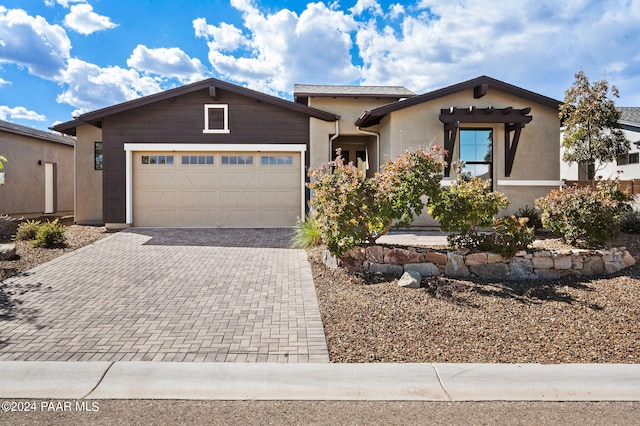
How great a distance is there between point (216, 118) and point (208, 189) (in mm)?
2327

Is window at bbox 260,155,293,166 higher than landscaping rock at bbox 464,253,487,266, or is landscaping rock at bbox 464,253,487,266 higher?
window at bbox 260,155,293,166

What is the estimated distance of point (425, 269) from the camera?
7.08m

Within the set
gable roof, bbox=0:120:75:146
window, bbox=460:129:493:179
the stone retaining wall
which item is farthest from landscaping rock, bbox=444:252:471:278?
gable roof, bbox=0:120:75:146

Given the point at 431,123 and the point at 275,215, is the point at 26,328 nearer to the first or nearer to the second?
the point at 275,215

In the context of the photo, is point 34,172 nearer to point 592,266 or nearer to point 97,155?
point 97,155

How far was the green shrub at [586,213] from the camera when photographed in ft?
23.9

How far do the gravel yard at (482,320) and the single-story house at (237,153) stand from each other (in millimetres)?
6392

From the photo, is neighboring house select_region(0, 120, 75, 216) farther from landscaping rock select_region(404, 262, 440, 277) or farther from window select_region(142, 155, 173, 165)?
landscaping rock select_region(404, 262, 440, 277)

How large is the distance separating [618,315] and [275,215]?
987cm

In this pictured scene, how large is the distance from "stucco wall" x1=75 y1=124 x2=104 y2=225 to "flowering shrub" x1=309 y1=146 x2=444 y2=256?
37.8ft

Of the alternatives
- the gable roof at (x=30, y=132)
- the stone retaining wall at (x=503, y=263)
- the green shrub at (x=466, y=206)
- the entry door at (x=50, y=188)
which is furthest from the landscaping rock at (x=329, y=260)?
the entry door at (x=50, y=188)

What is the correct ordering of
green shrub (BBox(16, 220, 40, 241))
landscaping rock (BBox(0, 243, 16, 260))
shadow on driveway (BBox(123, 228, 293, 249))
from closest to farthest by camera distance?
landscaping rock (BBox(0, 243, 16, 260)), shadow on driveway (BBox(123, 228, 293, 249)), green shrub (BBox(16, 220, 40, 241))

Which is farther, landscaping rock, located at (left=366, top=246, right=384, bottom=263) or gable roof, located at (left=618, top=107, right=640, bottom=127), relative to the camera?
gable roof, located at (left=618, top=107, right=640, bottom=127)

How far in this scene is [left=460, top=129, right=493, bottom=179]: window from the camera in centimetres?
1261
